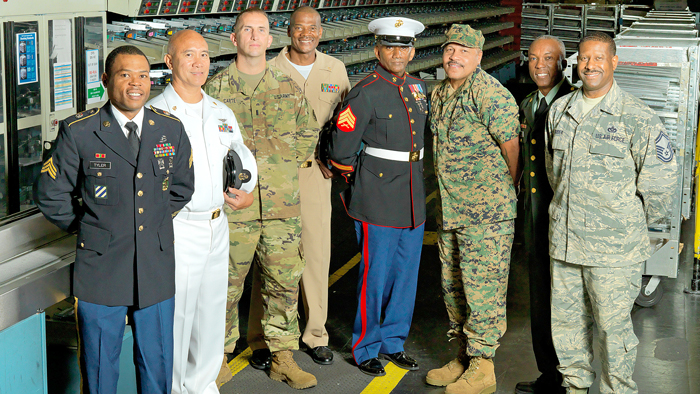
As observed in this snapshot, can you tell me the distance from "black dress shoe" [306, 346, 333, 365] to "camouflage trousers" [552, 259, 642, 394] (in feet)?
4.04

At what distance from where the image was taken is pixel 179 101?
2.78m

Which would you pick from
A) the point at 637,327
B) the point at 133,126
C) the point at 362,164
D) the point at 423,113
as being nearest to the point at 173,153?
the point at 133,126

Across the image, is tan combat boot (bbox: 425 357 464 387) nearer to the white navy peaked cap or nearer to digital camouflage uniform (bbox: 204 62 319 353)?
digital camouflage uniform (bbox: 204 62 319 353)

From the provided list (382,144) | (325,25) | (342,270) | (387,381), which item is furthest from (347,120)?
(325,25)

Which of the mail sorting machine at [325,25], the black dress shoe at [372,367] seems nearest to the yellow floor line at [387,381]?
the black dress shoe at [372,367]

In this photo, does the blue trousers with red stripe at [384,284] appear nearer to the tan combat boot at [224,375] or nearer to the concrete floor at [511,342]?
the concrete floor at [511,342]

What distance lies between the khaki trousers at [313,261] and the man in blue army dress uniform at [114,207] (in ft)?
4.13

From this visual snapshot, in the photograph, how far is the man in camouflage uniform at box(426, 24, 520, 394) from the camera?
3.21m

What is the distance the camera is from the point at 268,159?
3316mm

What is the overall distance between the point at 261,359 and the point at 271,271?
577mm

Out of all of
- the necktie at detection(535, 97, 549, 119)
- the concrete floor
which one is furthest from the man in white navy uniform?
the necktie at detection(535, 97, 549, 119)

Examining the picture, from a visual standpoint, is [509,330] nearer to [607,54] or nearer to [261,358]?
[261,358]

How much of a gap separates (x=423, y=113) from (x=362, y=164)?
1.32 feet

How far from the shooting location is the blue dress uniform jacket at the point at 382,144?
11.1 ft
